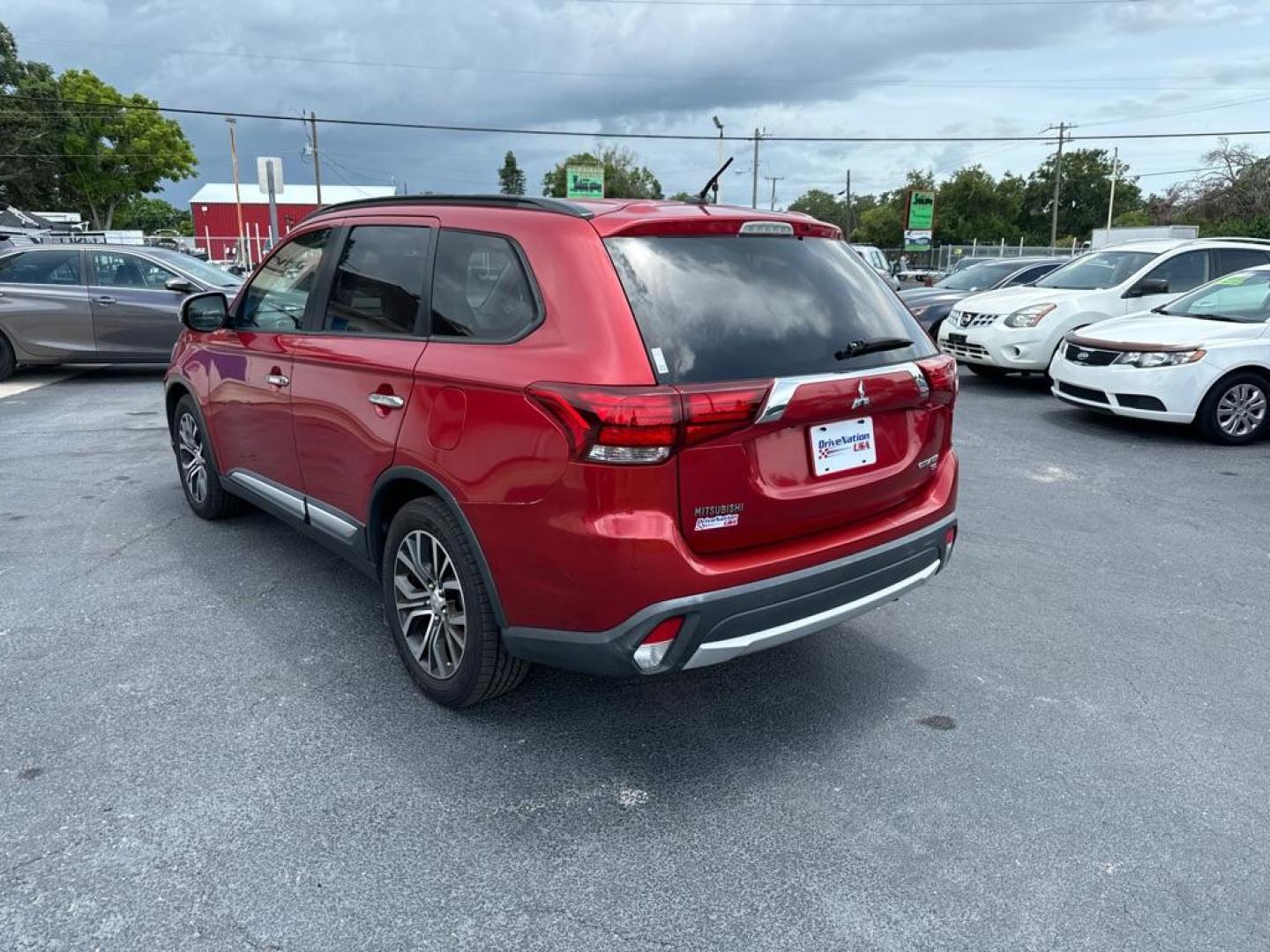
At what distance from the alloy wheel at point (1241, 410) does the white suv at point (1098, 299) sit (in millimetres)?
2524

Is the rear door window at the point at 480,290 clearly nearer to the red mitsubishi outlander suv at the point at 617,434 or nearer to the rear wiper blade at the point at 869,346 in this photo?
the red mitsubishi outlander suv at the point at 617,434

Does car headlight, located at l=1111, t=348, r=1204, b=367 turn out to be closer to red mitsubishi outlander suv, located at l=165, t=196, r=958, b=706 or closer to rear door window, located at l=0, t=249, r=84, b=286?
red mitsubishi outlander suv, located at l=165, t=196, r=958, b=706

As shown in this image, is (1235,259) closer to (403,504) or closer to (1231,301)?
(1231,301)

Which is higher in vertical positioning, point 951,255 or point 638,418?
point 951,255

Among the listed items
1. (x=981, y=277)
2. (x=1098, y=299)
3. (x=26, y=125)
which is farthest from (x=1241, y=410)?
(x=26, y=125)

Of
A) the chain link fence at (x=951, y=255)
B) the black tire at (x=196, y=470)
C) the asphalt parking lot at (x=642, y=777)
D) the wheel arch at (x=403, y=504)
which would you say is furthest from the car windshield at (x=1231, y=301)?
the chain link fence at (x=951, y=255)

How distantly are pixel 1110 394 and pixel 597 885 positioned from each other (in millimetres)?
7376

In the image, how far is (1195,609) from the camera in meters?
4.35

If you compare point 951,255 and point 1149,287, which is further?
point 951,255

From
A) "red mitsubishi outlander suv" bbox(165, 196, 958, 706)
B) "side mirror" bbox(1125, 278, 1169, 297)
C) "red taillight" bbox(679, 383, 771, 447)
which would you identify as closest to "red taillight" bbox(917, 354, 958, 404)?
"red mitsubishi outlander suv" bbox(165, 196, 958, 706)

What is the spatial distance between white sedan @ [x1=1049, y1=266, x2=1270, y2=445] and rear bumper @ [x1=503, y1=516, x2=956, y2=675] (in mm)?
5974

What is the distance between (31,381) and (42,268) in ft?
4.63

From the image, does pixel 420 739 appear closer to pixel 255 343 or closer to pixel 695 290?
pixel 695 290

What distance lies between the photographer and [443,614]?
322 centimetres
